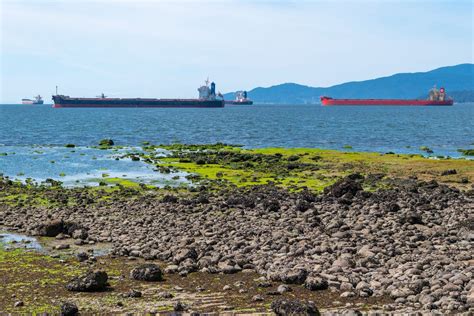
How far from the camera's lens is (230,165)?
48.2 meters

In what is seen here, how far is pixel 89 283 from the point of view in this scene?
16500 millimetres

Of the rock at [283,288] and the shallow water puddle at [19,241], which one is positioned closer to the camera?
the rock at [283,288]

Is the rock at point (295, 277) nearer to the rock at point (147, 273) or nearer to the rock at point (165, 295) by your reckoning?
the rock at point (165, 295)

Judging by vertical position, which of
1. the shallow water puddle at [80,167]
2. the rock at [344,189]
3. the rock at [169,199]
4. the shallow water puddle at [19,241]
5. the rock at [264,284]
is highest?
the rock at [344,189]

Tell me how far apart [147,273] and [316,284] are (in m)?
4.83

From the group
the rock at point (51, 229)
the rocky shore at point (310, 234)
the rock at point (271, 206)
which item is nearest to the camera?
the rocky shore at point (310, 234)

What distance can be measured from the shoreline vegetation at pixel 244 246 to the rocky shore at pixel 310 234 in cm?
5

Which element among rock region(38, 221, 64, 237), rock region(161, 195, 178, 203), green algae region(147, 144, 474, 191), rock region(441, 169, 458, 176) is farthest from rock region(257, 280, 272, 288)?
rock region(441, 169, 458, 176)

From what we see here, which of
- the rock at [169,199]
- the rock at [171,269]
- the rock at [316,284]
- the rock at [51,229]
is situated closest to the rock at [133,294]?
the rock at [171,269]

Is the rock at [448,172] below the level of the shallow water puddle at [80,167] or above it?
above

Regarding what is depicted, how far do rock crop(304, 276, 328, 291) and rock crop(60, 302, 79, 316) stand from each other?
6.07 m

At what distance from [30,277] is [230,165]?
101 ft

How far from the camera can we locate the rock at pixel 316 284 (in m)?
16.5

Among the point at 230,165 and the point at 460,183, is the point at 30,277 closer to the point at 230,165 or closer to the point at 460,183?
the point at 460,183
